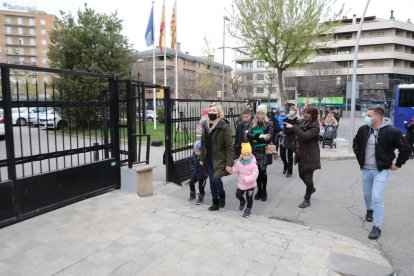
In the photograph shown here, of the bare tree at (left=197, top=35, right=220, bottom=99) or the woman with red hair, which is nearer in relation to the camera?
the woman with red hair

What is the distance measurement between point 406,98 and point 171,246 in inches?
736

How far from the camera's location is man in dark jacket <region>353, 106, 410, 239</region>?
4.39m

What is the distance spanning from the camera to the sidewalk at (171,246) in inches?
133

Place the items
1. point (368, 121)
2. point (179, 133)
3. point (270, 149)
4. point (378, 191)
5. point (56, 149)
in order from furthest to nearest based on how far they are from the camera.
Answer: point (179, 133)
point (270, 149)
point (56, 149)
point (368, 121)
point (378, 191)

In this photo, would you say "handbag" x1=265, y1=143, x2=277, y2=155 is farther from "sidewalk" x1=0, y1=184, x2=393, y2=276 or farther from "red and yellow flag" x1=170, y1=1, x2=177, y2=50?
"red and yellow flag" x1=170, y1=1, x2=177, y2=50

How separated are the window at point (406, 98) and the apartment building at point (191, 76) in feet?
45.6

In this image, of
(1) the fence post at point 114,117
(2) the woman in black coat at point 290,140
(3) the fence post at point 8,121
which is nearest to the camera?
(3) the fence post at point 8,121

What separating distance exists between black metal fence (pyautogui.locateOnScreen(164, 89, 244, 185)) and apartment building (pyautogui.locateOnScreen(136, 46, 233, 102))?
54.9 feet

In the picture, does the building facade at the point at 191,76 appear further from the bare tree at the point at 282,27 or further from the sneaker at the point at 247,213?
the sneaker at the point at 247,213

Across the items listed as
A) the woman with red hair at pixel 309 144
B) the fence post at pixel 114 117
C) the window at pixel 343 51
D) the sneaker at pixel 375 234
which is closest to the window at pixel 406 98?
the woman with red hair at pixel 309 144

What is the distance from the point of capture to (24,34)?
90.1m

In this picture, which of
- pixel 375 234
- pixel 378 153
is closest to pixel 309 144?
pixel 378 153

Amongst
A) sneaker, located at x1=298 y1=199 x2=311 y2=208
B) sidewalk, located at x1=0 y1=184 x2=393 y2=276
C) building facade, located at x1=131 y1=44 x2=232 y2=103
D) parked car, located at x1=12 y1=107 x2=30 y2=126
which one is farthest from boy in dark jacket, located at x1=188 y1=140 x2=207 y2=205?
building facade, located at x1=131 y1=44 x2=232 y2=103

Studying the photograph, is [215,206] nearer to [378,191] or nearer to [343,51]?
[378,191]
